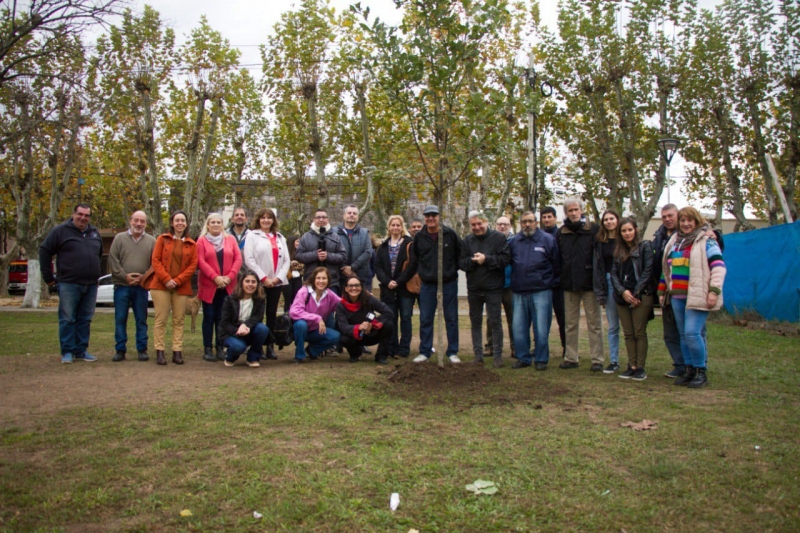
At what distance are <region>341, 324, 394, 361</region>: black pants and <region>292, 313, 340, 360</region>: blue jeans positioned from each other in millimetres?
180

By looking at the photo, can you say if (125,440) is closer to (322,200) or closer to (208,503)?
(208,503)

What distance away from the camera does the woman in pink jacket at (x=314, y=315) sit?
820 cm

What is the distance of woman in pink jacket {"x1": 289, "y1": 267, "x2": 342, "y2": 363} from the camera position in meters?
8.20

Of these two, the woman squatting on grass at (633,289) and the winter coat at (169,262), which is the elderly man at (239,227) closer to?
the winter coat at (169,262)

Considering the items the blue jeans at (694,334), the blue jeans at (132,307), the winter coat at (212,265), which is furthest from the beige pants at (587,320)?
the blue jeans at (132,307)

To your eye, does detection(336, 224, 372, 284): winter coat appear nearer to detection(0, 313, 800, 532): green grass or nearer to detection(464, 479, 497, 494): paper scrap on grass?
detection(0, 313, 800, 532): green grass

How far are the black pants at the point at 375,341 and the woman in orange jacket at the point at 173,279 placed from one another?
7.23 ft

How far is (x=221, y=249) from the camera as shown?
8445 mm

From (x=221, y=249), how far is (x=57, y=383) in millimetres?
2661

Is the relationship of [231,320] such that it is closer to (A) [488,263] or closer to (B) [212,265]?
(B) [212,265]

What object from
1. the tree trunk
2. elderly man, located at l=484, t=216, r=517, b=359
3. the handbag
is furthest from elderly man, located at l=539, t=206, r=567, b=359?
the tree trunk

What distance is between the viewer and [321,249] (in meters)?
8.94

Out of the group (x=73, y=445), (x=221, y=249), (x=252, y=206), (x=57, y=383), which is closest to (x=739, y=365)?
(x=221, y=249)

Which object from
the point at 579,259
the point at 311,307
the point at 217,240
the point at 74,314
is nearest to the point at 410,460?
the point at 579,259
